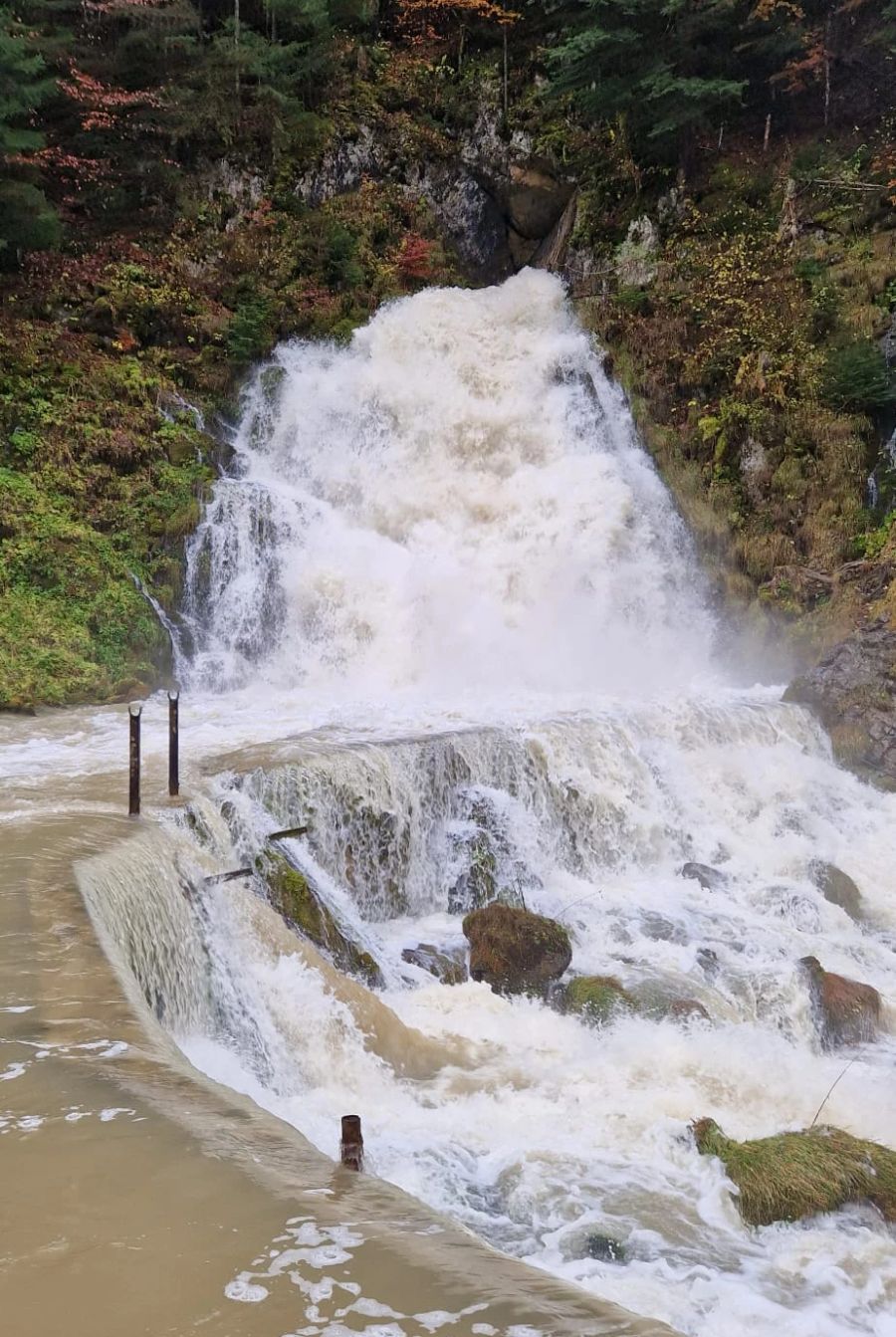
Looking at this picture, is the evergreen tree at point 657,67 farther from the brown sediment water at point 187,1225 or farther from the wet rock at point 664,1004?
the brown sediment water at point 187,1225

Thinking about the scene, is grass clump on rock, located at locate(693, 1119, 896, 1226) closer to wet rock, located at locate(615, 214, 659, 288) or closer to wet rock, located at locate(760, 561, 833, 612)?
wet rock, located at locate(760, 561, 833, 612)

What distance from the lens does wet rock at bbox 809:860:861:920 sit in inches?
434

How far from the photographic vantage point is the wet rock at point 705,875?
11.1 m

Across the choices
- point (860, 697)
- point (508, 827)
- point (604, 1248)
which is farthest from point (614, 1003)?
point (860, 697)

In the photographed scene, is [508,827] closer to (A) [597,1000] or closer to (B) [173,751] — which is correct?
(A) [597,1000]

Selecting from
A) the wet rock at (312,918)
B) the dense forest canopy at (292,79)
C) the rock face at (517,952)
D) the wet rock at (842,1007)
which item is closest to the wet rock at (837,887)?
the wet rock at (842,1007)

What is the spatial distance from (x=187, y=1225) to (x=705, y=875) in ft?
29.2

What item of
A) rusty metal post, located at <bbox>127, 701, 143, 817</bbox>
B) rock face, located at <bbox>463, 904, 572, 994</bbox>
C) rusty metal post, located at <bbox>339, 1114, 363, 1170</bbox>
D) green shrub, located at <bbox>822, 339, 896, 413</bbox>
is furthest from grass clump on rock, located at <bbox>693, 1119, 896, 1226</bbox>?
green shrub, located at <bbox>822, 339, 896, 413</bbox>

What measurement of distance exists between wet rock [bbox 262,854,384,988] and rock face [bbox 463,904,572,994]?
899mm

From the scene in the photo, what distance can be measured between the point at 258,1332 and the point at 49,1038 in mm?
2096

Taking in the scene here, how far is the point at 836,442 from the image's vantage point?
17703 millimetres

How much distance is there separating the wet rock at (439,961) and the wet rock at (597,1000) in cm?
93

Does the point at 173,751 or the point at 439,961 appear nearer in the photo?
the point at 173,751

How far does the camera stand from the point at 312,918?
8.41 m
